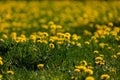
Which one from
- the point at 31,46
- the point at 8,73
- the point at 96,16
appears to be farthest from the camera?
the point at 96,16

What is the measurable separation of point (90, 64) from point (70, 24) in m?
7.16

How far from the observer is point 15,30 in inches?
544

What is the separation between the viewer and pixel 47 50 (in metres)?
8.04

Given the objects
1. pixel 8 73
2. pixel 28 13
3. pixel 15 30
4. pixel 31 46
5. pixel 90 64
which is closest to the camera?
pixel 8 73

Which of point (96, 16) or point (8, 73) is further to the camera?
point (96, 16)

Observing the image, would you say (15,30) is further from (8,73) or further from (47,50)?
(8,73)

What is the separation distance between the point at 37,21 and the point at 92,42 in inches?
256

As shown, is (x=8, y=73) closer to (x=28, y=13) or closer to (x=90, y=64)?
(x=90, y=64)

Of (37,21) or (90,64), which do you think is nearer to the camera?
(90,64)

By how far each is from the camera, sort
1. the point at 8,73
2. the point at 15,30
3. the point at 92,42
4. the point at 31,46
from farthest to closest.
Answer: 1. the point at 15,30
2. the point at 92,42
3. the point at 31,46
4. the point at 8,73

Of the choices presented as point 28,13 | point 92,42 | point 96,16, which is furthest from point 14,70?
point 28,13

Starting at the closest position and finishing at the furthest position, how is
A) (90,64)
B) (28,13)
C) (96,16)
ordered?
(90,64), (96,16), (28,13)

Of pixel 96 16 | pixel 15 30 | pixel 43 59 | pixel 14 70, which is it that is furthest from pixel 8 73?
pixel 96 16

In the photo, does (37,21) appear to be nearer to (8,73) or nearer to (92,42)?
(92,42)
